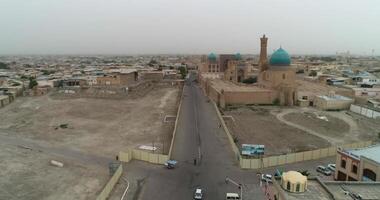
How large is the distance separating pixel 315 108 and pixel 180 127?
2517 centimetres

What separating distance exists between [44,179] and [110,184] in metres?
5.98

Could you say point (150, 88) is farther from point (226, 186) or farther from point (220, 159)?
point (226, 186)

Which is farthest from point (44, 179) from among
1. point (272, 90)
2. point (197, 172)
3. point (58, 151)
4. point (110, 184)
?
point (272, 90)

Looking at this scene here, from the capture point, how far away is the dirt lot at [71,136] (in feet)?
72.6

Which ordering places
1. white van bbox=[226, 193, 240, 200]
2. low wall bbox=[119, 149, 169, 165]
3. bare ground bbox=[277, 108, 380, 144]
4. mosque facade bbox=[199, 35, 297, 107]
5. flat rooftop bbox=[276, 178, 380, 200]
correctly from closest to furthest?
flat rooftop bbox=[276, 178, 380, 200]
white van bbox=[226, 193, 240, 200]
low wall bbox=[119, 149, 169, 165]
bare ground bbox=[277, 108, 380, 144]
mosque facade bbox=[199, 35, 297, 107]

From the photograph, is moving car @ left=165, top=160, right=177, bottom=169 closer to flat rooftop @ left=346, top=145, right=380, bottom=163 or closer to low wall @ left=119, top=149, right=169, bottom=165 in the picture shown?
low wall @ left=119, top=149, right=169, bottom=165

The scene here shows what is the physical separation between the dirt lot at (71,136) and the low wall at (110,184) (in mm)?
1016

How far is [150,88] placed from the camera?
250ft

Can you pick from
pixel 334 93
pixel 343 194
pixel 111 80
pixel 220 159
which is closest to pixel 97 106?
pixel 111 80

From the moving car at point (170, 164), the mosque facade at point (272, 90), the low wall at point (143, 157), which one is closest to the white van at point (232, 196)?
the moving car at point (170, 164)

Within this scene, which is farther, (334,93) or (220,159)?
(334,93)

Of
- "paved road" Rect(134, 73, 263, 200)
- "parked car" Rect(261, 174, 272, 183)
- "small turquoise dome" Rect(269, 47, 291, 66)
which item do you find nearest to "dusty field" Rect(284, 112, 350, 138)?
"paved road" Rect(134, 73, 263, 200)

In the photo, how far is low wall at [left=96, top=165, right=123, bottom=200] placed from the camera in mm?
19231

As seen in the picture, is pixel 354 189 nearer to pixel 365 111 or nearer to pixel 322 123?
pixel 322 123
